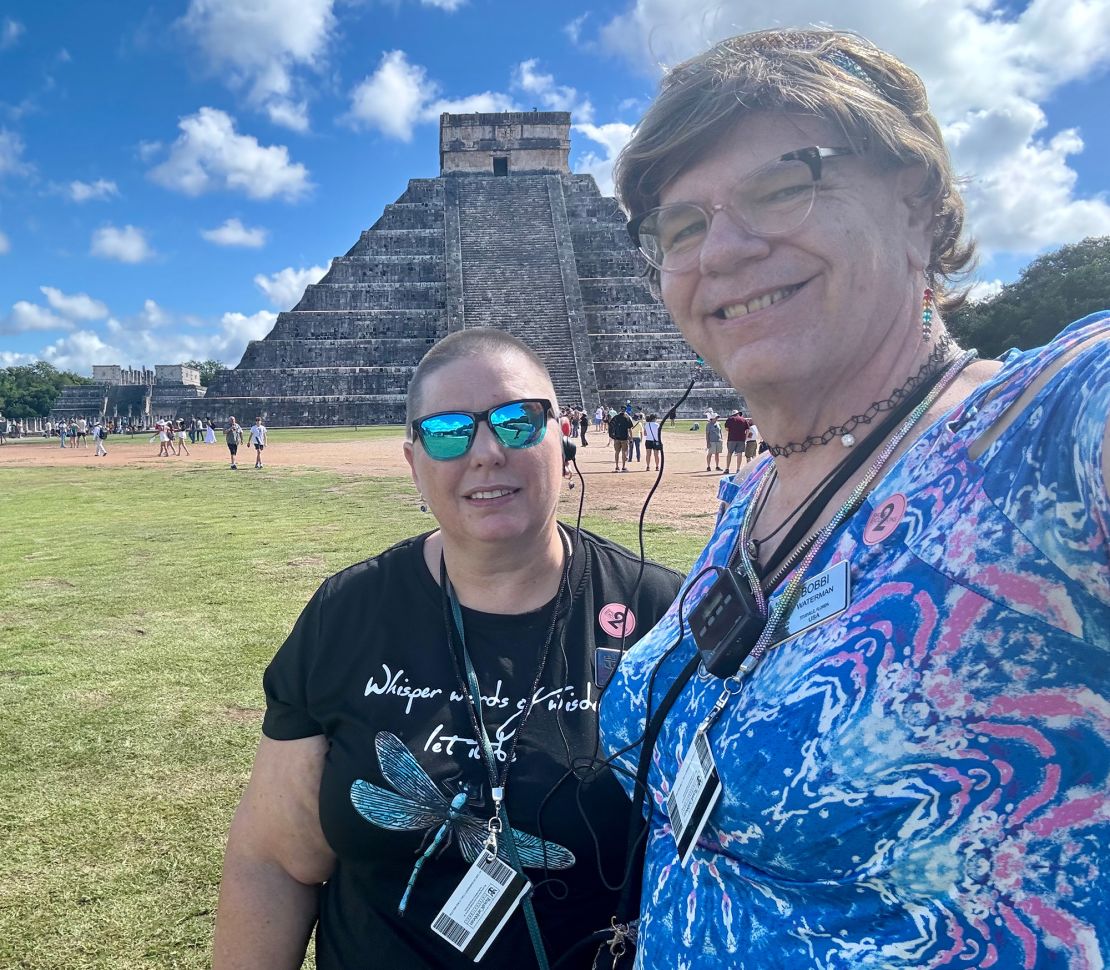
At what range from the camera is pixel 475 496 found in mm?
1662

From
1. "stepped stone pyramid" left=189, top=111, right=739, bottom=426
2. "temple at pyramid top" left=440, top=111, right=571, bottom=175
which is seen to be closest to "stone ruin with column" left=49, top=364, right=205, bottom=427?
"stepped stone pyramid" left=189, top=111, right=739, bottom=426

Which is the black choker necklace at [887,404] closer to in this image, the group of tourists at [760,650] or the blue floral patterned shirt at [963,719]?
the group of tourists at [760,650]

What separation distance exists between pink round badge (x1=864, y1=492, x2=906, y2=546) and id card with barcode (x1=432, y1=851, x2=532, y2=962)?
3.00 feet

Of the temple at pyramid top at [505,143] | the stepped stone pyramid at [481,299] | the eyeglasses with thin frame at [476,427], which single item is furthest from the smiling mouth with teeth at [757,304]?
the temple at pyramid top at [505,143]

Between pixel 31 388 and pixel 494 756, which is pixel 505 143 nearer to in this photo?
pixel 494 756

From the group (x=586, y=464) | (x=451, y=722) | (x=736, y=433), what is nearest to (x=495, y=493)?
(x=451, y=722)

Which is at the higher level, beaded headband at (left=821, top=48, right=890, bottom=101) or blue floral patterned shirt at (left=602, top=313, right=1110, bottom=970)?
beaded headband at (left=821, top=48, right=890, bottom=101)

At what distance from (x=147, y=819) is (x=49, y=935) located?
597mm

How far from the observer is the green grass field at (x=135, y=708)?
7.88 ft

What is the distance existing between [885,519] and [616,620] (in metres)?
0.84

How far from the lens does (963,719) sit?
773 millimetres

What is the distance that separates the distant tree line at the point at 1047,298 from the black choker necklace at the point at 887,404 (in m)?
36.5

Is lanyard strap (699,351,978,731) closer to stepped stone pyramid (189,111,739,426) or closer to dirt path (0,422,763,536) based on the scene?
dirt path (0,422,763,536)

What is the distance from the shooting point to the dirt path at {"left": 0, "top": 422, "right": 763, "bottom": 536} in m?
10.0
